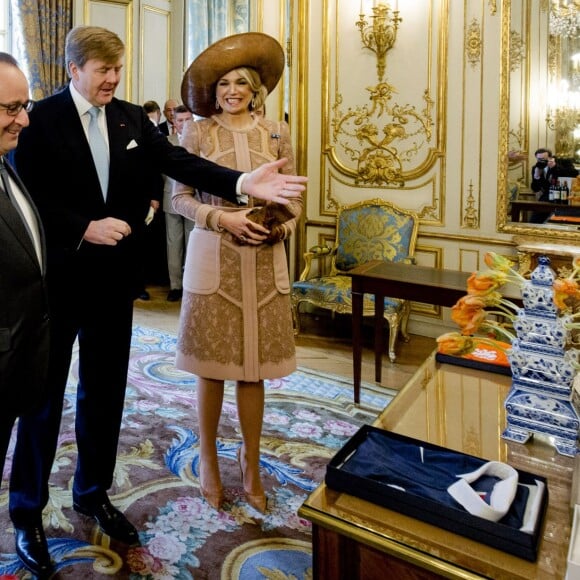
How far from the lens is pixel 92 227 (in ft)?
5.02

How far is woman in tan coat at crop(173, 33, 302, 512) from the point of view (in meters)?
1.86

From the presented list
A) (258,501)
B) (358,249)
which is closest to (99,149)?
(258,501)

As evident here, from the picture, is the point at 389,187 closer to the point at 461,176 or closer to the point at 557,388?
the point at 461,176

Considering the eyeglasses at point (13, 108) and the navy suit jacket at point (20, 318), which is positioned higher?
the eyeglasses at point (13, 108)

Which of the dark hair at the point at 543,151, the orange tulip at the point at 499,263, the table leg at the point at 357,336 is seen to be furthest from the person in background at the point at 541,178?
the orange tulip at the point at 499,263

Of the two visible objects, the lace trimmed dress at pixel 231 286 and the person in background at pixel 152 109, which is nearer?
the lace trimmed dress at pixel 231 286

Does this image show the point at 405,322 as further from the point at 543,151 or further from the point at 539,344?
the point at 539,344

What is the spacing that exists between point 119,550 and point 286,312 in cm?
86

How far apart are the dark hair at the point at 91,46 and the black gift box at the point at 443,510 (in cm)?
110

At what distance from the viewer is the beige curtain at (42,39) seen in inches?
184

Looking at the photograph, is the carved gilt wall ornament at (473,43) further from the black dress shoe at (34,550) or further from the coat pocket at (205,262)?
the black dress shoe at (34,550)

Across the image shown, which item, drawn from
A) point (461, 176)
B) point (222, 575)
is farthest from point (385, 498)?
point (461, 176)

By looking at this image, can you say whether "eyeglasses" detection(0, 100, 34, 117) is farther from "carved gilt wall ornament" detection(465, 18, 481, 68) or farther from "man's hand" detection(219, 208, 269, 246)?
"carved gilt wall ornament" detection(465, 18, 481, 68)

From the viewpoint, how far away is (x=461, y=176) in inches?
155
